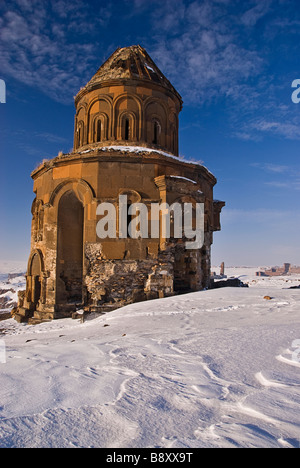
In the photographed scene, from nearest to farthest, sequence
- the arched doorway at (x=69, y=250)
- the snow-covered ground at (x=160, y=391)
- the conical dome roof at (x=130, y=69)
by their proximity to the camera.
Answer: the snow-covered ground at (x=160, y=391) → the arched doorway at (x=69, y=250) → the conical dome roof at (x=130, y=69)

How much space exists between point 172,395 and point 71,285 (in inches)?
360

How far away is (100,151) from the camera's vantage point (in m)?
10.0

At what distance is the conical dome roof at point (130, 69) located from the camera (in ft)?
39.9

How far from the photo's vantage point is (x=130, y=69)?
12.4 metres

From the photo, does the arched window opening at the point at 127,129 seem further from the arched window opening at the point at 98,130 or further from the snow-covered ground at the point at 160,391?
the snow-covered ground at the point at 160,391

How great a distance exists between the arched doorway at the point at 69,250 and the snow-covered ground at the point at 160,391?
6523mm

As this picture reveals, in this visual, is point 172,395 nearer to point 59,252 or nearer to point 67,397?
point 67,397

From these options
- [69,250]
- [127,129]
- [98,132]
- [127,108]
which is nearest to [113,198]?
[69,250]
